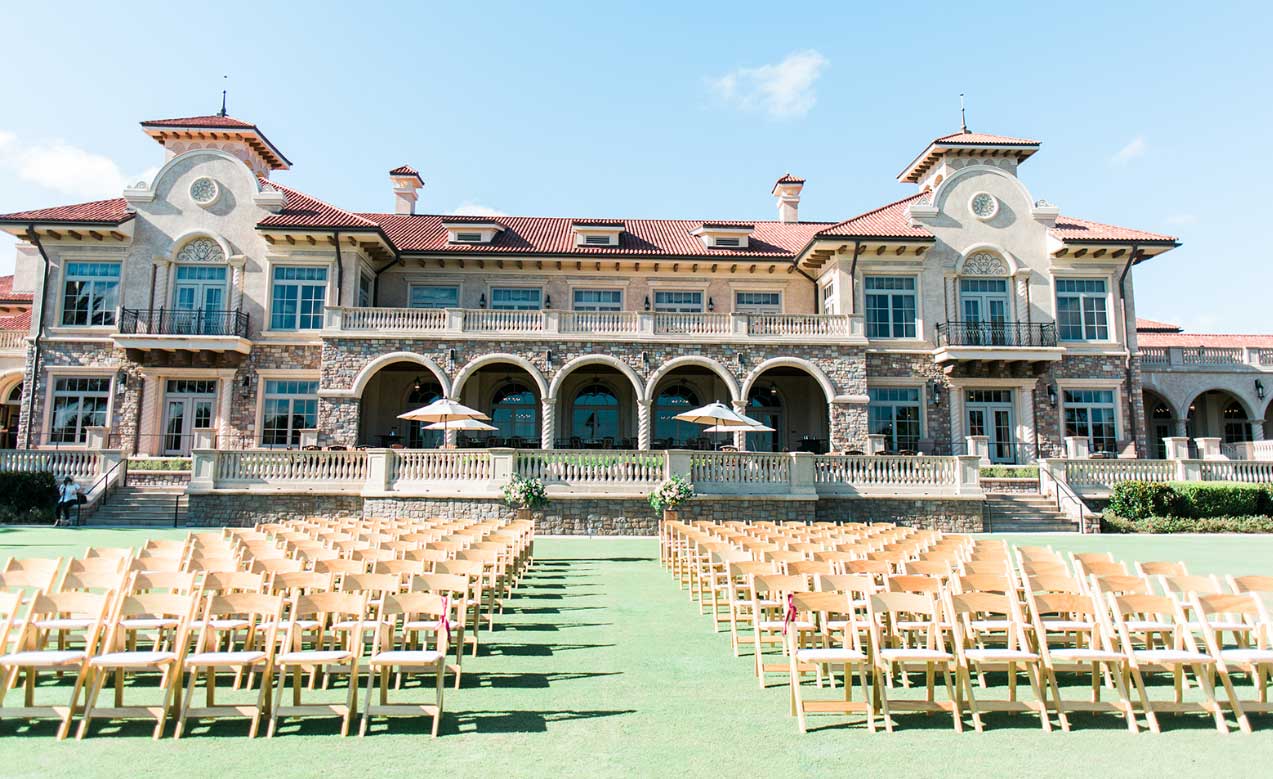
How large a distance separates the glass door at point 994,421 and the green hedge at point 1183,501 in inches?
222

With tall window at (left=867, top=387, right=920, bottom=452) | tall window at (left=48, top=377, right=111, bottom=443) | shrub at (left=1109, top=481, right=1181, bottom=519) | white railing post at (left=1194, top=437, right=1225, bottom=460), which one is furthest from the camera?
tall window at (left=867, top=387, right=920, bottom=452)

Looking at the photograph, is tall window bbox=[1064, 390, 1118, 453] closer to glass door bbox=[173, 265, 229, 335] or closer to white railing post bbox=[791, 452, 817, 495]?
white railing post bbox=[791, 452, 817, 495]

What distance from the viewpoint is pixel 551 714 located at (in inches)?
220

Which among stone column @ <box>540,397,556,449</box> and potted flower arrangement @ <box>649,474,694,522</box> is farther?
stone column @ <box>540,397,556,449</box>

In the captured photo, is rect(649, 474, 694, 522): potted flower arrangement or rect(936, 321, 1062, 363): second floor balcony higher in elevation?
rect(936, 321, 1062, 363): second floor balcony

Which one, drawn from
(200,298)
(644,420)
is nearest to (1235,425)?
(644,420)

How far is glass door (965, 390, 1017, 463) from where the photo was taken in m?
27.4

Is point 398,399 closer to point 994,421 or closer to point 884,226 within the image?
point 884,226

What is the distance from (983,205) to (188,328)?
87.2ft

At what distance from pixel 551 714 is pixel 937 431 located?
24.0m

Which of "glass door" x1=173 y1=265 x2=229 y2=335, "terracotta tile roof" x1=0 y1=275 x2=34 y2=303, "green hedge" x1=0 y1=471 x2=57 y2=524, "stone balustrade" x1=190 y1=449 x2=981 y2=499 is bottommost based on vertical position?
"green hedge" x1=0 y1=471 x2=57 y2=524

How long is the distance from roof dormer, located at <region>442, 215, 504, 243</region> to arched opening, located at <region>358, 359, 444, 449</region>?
5.13 metres

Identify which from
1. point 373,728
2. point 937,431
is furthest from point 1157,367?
point 373,728

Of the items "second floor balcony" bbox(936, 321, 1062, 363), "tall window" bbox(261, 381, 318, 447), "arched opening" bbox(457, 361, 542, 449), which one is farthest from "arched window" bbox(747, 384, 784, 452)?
"tall window" bbox(261, 381, 318, 447)
